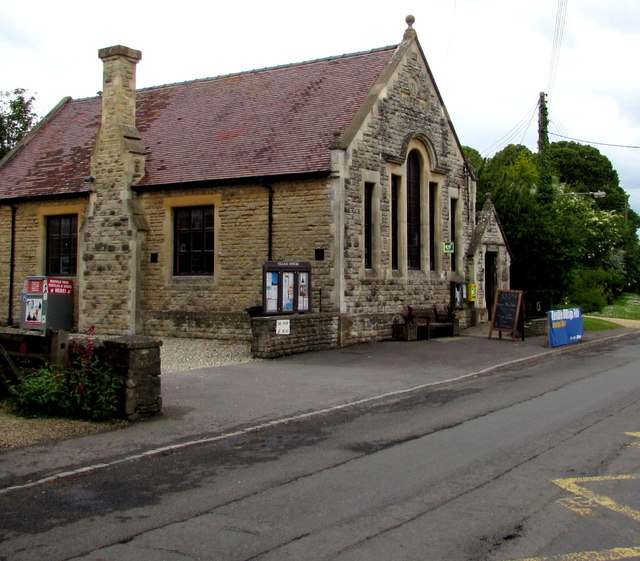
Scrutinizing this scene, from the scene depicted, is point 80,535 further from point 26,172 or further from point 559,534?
point 26,172

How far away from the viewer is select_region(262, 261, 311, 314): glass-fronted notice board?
18.5 meters

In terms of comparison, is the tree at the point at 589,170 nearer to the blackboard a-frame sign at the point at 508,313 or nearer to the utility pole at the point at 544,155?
the utility pole at the point at 544,155

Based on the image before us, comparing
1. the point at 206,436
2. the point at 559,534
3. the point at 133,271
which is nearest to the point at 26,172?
the point at 133,271

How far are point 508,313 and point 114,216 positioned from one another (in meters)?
12.6

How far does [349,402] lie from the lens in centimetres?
1205

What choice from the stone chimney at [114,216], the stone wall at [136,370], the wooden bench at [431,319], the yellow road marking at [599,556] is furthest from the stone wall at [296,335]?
the yellow road marking at [599,556]

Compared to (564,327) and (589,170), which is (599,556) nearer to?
(564,327)

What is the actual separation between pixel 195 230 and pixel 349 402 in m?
12.4

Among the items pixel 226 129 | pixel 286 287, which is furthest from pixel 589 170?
pixel 286 287

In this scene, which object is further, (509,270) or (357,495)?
(509,270)

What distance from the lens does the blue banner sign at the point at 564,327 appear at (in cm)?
2180

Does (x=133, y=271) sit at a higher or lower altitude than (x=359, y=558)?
higher

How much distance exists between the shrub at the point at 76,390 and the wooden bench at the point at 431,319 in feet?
44.7

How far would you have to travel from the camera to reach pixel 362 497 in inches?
262
